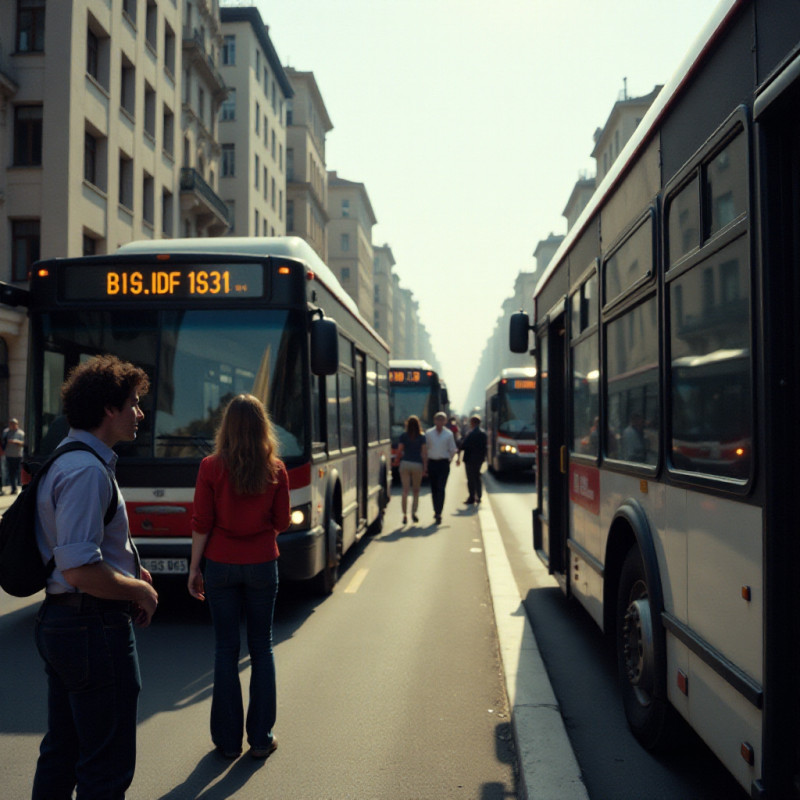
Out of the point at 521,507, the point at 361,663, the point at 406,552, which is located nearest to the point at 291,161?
the point at 521,507

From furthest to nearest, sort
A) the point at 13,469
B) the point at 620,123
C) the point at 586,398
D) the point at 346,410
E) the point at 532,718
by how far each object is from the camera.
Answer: the point at 620,123, the point at 13,469, the point at 346,410, the point at 586,398, the point at 532,718

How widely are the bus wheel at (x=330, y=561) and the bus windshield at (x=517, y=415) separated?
16.3 metres

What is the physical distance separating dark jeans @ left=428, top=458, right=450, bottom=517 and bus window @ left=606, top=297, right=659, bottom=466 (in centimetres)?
997

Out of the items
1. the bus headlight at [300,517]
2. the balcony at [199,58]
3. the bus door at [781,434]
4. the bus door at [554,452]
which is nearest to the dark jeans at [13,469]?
the bus headlight at [300,517]

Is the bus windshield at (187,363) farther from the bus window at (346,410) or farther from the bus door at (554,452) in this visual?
the bus door at (554,452)

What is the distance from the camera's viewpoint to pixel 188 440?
724cm

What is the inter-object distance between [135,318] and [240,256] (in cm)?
96

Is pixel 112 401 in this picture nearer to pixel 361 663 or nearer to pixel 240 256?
pixel 361 663

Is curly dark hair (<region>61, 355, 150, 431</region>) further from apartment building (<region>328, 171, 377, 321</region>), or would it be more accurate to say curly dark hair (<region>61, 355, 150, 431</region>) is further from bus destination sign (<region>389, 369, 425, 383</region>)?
apartment building (<region>328, 171, 377, 321</region>)

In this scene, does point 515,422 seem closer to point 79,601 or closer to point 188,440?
point 188,440

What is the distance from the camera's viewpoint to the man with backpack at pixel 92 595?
2838 millimetres

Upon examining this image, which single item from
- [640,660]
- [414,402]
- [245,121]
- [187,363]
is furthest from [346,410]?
[245,121]

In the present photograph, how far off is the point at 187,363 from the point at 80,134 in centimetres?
2207

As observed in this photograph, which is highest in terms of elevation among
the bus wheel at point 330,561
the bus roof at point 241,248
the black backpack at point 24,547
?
the bus roof at point 241,248
